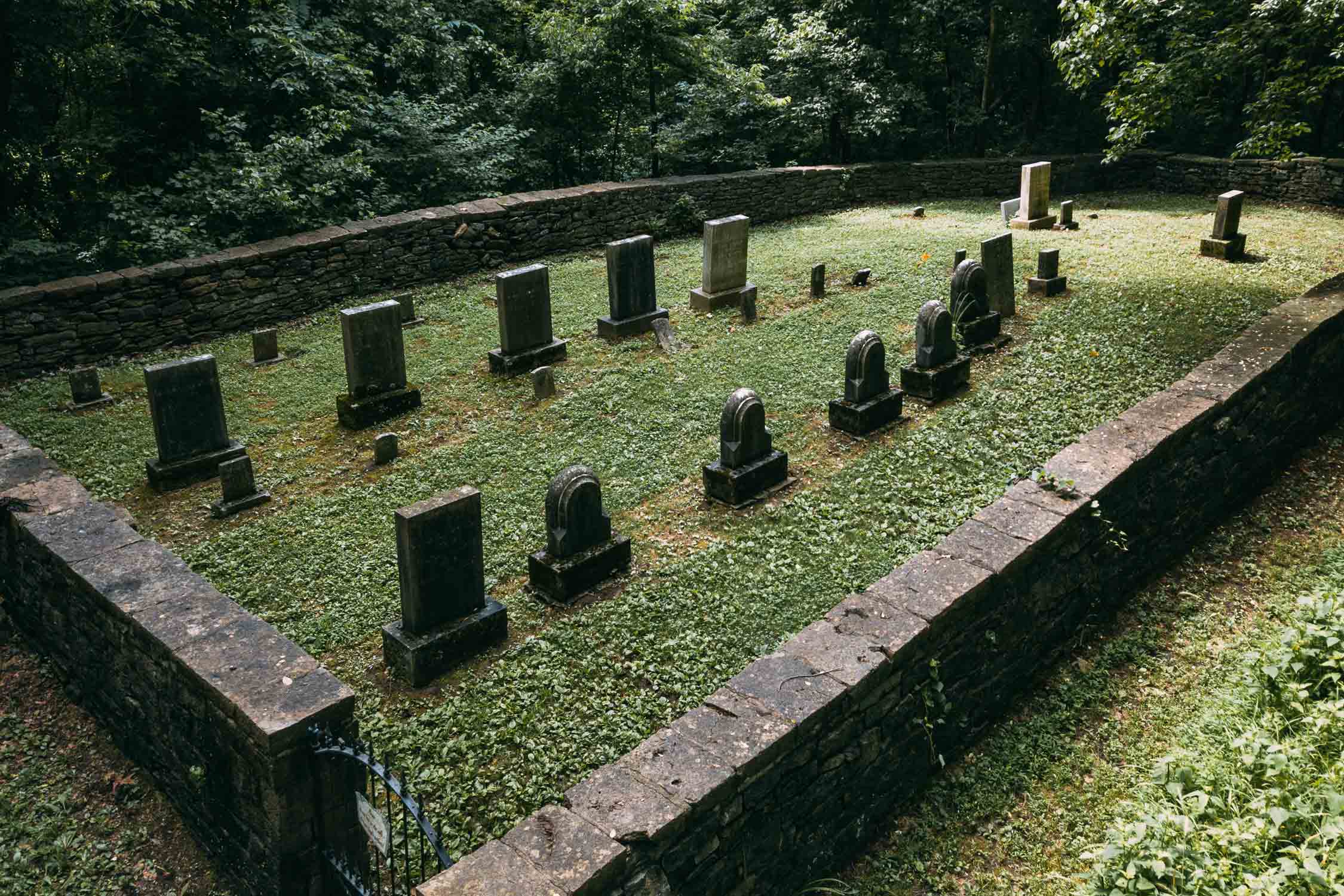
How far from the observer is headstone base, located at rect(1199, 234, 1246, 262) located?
1273 centimetres

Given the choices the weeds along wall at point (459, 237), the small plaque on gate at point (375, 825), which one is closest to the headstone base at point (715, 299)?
the weeds along wall at point (459, 237)

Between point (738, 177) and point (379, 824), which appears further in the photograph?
point (738, 177)

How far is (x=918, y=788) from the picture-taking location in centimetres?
523

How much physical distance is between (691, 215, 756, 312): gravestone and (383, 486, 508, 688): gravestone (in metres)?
6.56

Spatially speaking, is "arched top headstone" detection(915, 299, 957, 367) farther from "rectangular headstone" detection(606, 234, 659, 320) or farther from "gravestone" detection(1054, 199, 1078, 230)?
"gravestone" detection(1054, 199, 1078, 230)

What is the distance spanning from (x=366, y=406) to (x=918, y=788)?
598 cm

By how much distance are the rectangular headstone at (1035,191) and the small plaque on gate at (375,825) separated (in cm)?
1395

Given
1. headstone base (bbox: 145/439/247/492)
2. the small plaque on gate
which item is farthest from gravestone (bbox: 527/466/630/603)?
headstone base (bbox: 145/439/247/492)

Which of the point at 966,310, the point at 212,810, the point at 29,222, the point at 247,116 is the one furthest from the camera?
the point at 247,116

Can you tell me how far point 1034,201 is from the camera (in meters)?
15.0

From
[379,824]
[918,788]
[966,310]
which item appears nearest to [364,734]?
[379,824]

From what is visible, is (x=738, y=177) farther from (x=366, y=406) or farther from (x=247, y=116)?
(x=366, y=406)

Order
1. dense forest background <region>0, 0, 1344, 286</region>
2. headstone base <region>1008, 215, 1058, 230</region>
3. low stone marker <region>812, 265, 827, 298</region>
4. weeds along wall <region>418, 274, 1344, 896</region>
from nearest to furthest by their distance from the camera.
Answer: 1. weeds along wall <region>418, 274, 1344, 896</region>
2. low stone marker <region>812, 265, 827, 298</region>
3. dense forest background <region>0, 0, 1344, 286</region>
4. headstone base <region>1008, 215, 1058, 230</region>

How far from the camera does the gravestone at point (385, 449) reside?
7980 mm
